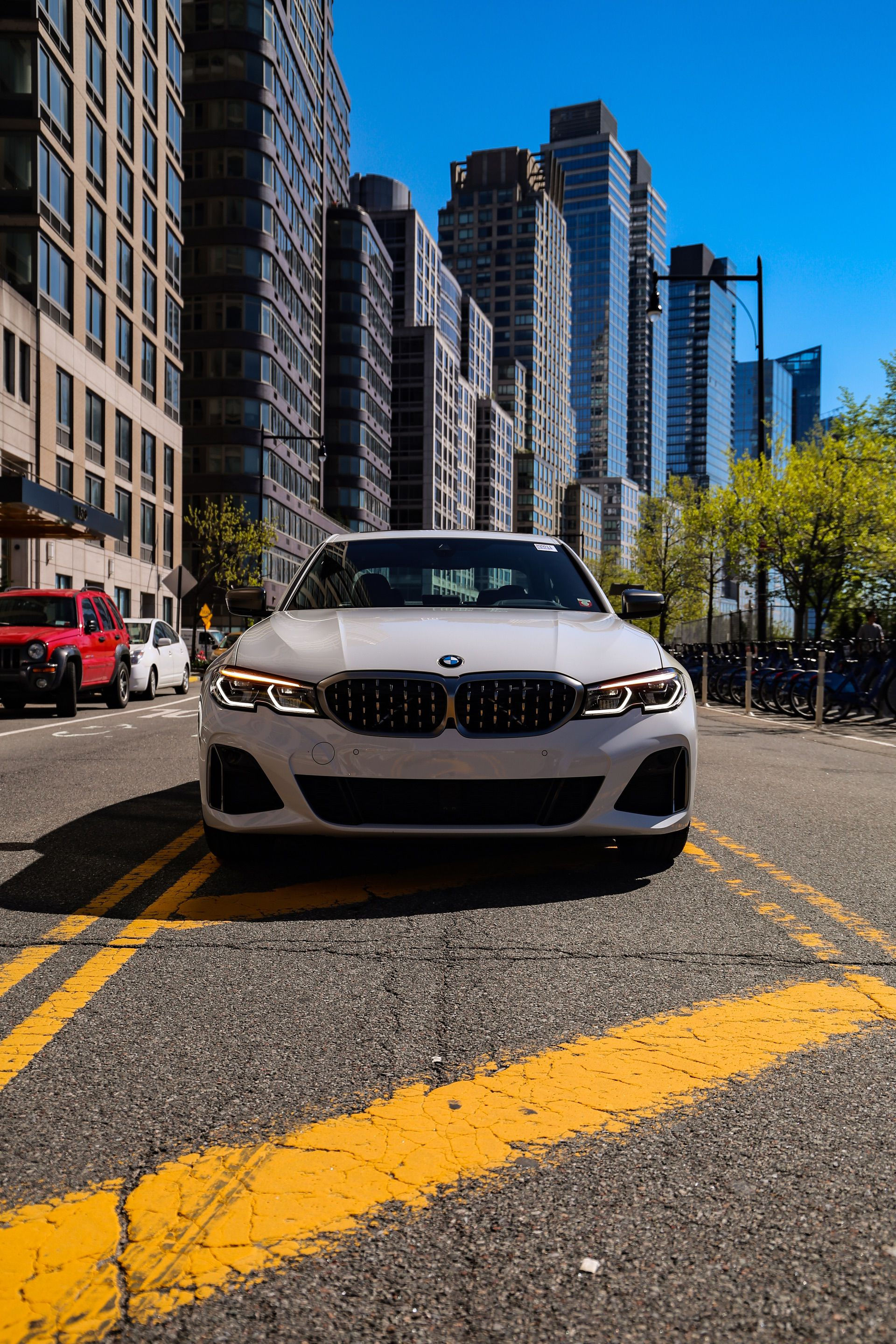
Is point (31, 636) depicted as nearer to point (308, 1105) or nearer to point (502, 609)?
point (502, 609)

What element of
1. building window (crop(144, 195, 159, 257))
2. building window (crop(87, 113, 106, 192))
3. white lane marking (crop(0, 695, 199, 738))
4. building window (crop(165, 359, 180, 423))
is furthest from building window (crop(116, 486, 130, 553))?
white lane marking (crop(0, 695, 199, 738))

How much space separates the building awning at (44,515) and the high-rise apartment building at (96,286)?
0.07 m

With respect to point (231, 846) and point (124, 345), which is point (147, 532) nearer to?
point (124, 345)

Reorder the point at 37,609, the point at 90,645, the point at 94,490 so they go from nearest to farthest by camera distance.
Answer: the point at 37,609 → the point at 90,645 → the point at 94,490

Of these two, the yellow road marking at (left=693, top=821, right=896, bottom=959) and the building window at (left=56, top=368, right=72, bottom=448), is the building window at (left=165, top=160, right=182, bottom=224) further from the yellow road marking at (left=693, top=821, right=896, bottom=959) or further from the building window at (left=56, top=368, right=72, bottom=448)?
the yellow road marking at (left=693, top=821, right=896, bottom=959)

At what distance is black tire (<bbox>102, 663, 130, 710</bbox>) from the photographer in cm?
1914

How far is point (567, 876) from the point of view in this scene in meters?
5.44

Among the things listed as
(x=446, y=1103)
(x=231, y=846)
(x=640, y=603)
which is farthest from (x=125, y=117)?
(x=446, y=1103)

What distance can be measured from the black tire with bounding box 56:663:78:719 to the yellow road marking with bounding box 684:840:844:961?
497 inches

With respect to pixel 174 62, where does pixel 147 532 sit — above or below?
below

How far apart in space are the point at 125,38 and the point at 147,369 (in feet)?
42.0

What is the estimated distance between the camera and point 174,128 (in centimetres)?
5666

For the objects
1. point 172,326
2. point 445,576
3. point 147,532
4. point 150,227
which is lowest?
point 445,576

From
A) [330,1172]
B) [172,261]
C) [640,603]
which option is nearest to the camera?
[330,1172]
